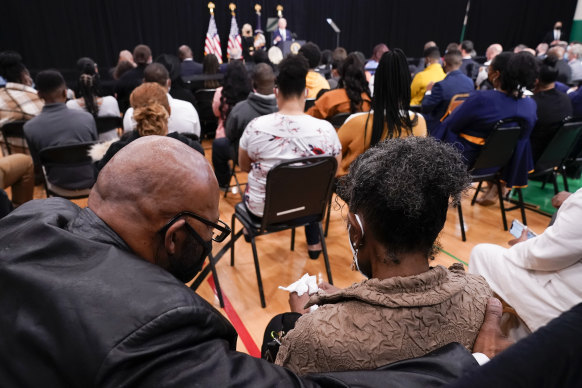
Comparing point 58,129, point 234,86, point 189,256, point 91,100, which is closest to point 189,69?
point 91,100

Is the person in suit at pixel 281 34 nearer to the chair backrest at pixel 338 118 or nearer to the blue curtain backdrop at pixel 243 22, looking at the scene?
the blue curtain backdrop at pixel 243 22

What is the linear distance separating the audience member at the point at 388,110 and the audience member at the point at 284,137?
222 mm

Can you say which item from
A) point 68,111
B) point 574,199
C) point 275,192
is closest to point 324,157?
point 275,192

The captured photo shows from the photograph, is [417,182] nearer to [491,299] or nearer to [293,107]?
[491,299]

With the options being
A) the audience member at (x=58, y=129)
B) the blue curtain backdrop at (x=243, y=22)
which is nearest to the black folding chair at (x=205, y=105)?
the audience member at (x=58, y=129)

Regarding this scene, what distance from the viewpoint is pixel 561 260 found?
1403 millimetres

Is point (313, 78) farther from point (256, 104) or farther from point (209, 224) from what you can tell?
point (209, 224)

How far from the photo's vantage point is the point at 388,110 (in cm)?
231

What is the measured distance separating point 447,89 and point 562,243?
317 cm

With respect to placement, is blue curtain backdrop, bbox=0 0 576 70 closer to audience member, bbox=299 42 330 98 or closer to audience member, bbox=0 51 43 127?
audience member, bbox=0 51 43 127

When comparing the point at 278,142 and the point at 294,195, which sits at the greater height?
the point at 278,142

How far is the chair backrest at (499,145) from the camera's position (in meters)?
2.61

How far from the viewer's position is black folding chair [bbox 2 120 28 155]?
11.1ft

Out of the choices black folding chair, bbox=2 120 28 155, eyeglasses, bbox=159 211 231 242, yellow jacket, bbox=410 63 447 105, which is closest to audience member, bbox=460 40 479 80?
yellow jacket, bbox=410 63 447 105
